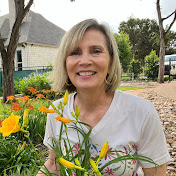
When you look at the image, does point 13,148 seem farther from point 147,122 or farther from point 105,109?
point 147,122

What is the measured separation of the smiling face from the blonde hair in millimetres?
49

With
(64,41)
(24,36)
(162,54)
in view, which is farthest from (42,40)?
(64,41)

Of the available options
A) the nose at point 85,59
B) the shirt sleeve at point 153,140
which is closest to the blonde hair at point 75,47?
the nose at point 85,59

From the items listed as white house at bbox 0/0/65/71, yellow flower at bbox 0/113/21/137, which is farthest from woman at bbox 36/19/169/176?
white house at bbox 0/0/65/71

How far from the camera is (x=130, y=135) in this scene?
135 cm

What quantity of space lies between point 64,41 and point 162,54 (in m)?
13.3

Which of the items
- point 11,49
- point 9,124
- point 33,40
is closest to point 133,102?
point 9,124

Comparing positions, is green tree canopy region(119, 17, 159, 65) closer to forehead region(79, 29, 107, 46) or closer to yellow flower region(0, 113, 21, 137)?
forehead region(79, 29, 107, 46)

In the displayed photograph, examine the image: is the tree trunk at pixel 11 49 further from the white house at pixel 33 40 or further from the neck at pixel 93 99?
the white house at pixel 33 40

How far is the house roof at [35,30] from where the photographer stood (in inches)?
735

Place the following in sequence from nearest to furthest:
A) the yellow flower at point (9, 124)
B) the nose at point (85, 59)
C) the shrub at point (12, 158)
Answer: the yellow flower at point (9, 124), the nose at point (85, 59), the shrub at point (12, 158)

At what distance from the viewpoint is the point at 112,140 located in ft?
4.49

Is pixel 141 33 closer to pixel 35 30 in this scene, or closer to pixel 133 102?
pixel 35 30

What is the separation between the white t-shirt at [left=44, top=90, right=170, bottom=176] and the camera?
4.40 feet
